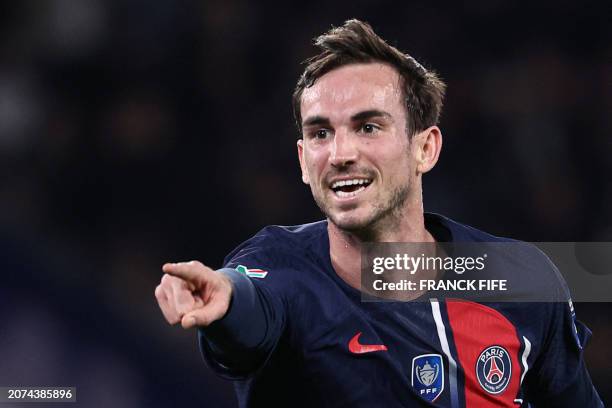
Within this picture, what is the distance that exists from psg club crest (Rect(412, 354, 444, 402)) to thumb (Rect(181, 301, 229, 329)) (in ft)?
2.64

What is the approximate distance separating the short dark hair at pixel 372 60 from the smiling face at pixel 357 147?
0.04 meters

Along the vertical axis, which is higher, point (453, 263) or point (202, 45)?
point (202, 45)

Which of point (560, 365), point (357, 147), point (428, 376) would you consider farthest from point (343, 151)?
point (560, 365)

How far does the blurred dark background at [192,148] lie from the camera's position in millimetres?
4762

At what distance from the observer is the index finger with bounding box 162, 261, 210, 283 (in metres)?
1.79

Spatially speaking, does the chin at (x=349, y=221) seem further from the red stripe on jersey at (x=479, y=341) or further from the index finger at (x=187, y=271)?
the index finger at (x=187, y=271)

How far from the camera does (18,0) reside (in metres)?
5.40

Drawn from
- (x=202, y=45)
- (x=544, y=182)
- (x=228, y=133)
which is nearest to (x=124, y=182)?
(x=228, y=133)

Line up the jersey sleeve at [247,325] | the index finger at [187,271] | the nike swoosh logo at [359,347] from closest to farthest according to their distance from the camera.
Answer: the index finger at [187,271], the jersey sleeve at [247,325], the nike swoosh logo at [359,347]

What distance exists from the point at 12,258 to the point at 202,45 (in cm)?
175

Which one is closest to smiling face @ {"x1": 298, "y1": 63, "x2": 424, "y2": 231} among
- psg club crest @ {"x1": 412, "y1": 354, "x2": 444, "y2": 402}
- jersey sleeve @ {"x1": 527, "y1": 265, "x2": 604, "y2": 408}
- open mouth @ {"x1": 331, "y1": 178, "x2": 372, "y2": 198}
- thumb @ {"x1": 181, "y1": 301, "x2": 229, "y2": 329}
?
open mouth @ {"x1": 331, "y1": 178, "x2": 372, "y2": 198}

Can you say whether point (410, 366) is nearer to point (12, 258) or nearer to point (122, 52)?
point (12, 258)

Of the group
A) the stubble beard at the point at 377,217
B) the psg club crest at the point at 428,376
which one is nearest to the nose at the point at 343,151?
the stubble beard at the point at 377,217

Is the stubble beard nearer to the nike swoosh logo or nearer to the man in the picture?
the man
